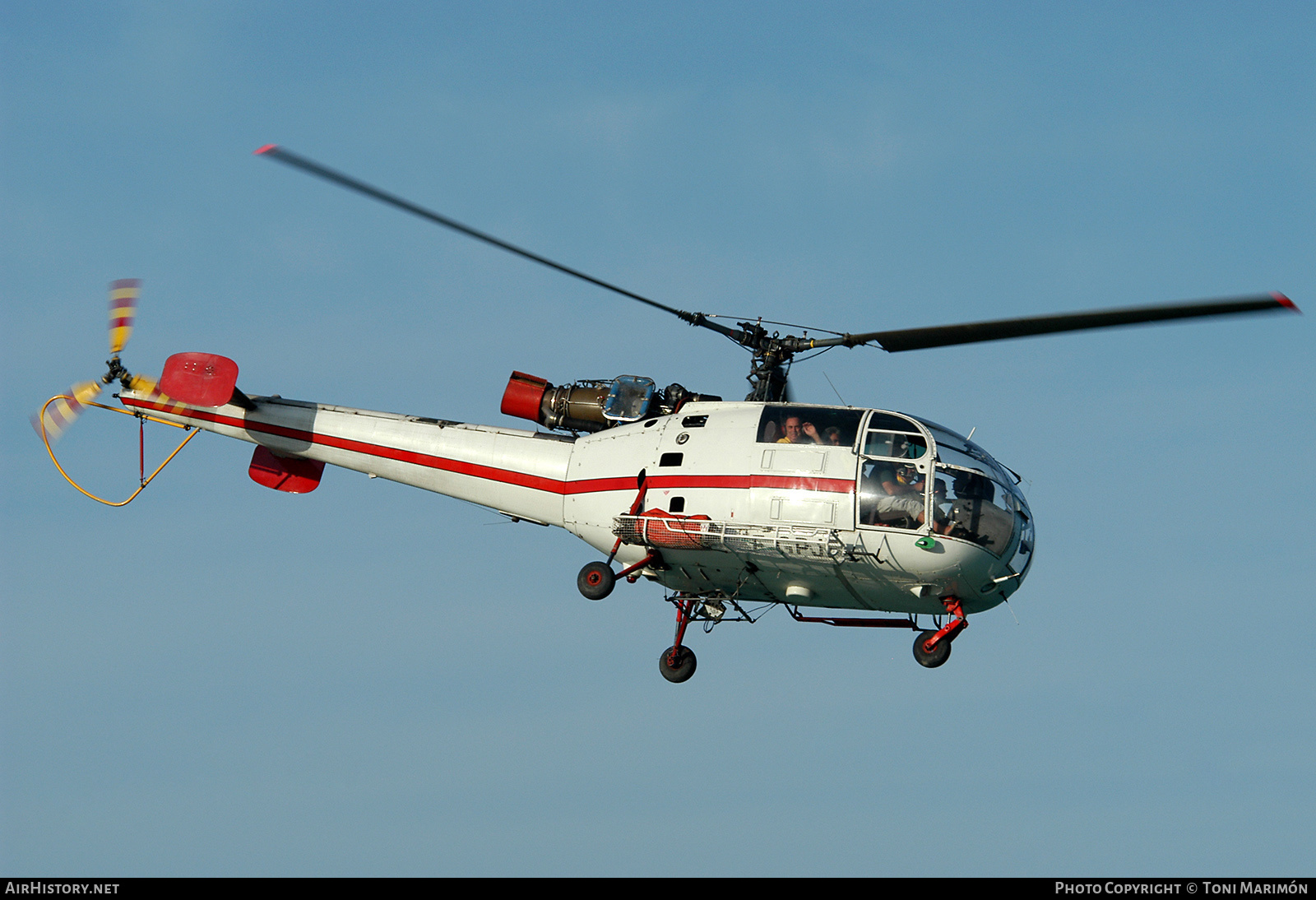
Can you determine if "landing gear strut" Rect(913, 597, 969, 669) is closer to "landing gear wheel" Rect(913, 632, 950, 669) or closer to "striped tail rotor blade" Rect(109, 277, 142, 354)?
"landing gear wheel" Rect(913, 632, 950, 669)

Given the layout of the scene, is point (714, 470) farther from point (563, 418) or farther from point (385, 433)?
point (385, 433)

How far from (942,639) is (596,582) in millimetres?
6380

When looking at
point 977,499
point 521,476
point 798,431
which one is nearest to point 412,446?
point 521,476

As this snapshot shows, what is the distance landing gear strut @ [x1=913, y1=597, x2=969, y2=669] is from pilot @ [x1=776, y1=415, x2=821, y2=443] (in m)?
3.73

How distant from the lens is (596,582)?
28.9 metres

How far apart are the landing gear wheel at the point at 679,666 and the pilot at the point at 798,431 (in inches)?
186

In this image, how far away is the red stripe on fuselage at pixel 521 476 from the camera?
2755cm

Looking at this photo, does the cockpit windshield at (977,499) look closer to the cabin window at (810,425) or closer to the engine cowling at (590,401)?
the cabin window at (810,425)

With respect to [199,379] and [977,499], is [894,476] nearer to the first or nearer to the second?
[977,499]

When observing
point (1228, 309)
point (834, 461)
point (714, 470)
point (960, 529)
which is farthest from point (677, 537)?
point (1228, 309)

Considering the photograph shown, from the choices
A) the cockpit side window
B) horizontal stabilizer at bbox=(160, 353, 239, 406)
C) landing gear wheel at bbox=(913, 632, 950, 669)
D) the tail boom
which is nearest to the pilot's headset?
the cockpit side window

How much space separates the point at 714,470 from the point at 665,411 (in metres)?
2.45

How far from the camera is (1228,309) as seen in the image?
79.1 ft

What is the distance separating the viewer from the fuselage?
27047 mm
